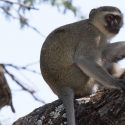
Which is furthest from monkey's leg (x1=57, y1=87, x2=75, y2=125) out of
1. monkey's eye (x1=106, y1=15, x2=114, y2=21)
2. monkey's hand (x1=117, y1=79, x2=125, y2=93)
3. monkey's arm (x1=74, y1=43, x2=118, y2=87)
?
monkey's eye (x1=106, y1=15, x2=114, y2=21)

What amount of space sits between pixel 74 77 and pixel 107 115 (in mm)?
910

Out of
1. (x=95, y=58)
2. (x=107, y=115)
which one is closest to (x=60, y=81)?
(x=95, y=58)

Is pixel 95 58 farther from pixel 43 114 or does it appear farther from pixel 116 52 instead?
pixel 43 114

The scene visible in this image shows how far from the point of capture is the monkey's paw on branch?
10.9 ft

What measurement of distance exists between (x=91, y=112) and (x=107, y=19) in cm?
176

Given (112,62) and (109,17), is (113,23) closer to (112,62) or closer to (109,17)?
(109,17)

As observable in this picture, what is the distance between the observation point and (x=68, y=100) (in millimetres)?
3750

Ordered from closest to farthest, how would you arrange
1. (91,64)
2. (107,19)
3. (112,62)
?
1. (91,64)
2. (112,62)
3. (107,19)

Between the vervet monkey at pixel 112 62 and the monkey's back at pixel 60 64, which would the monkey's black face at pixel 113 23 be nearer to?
the vervet monkey at pixel 112 62

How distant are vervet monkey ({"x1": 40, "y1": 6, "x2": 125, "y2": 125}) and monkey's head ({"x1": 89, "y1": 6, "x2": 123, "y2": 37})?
0.14 m

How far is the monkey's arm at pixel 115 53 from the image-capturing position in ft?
14.1

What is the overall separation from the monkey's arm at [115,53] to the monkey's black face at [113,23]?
33 centimetres

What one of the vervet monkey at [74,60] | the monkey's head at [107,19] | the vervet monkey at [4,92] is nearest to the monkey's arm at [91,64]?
the vervet monkey at [74,60]

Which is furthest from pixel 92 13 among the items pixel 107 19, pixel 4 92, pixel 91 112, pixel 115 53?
pixel 91 112
